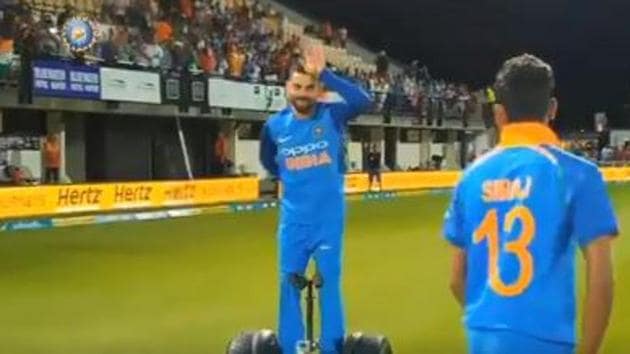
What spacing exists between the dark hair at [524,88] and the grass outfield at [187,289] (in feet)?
17.4

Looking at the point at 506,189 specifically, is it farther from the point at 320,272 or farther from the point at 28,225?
the point at 28,225

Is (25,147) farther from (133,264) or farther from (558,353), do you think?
Answer: (558,353)

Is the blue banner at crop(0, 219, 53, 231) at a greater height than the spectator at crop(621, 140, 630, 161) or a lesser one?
lesser

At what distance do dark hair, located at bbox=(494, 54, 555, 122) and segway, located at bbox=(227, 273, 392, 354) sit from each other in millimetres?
3316

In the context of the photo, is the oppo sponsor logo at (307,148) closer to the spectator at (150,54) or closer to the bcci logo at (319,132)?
the bcci logo at (319,132)

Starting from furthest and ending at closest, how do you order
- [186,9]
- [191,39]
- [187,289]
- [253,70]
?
1. [253,70]
2. [186,9]
3. [191,39]
4. [187,289]

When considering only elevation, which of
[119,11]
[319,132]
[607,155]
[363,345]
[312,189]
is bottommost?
[363,345]

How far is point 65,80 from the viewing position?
23.1 meters

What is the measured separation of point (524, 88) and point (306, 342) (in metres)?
3.51

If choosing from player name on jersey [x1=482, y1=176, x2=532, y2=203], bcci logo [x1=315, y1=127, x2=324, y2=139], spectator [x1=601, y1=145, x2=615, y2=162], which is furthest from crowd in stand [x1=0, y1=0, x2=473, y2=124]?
player name on jersey [x1=482, y1=176, x2=532, y2=203]

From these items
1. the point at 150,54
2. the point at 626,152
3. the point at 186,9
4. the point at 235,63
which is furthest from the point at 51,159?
the point at 626,152

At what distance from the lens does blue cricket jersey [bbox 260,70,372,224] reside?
6.15 m

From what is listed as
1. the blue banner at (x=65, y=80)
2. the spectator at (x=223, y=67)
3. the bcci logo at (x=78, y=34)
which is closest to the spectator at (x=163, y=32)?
the spectator at (x=223, y=67)

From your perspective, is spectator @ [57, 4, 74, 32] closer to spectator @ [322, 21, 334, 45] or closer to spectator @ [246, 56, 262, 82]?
spectator @ [246, 56, 262, 82]
